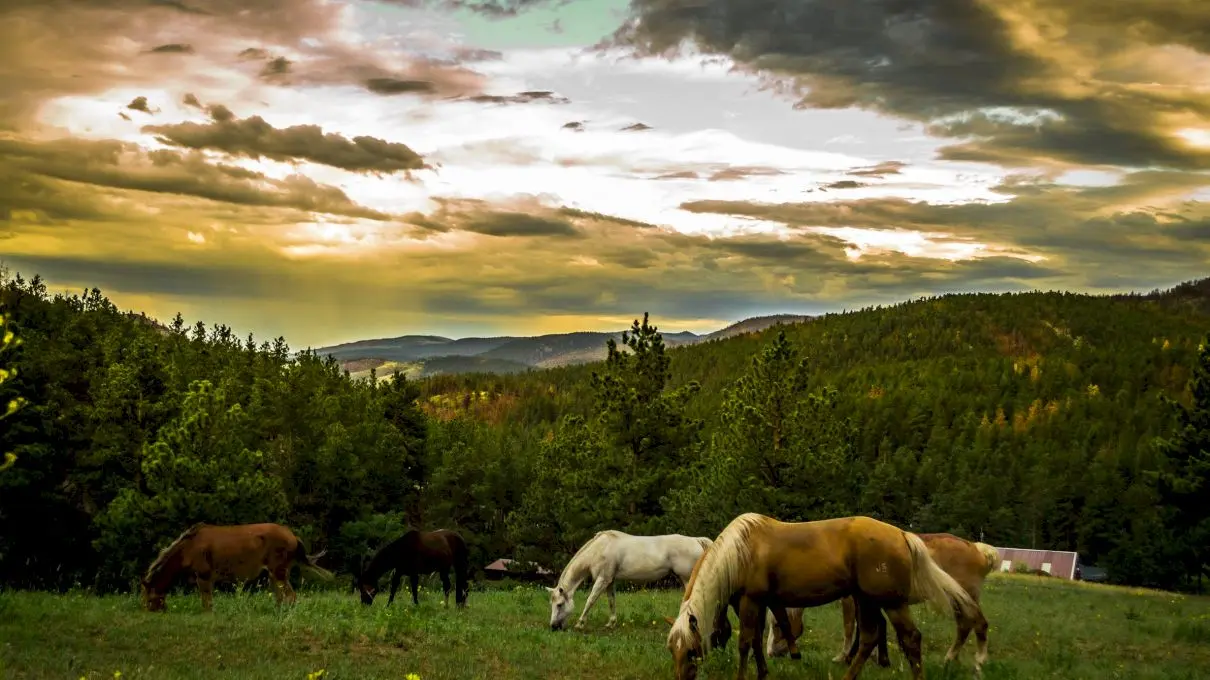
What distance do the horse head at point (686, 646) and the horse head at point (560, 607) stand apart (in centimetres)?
611

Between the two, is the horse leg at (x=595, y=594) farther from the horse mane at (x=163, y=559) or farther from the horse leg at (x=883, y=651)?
the horse mane at (x=163, y=559)

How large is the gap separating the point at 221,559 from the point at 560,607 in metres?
7.28

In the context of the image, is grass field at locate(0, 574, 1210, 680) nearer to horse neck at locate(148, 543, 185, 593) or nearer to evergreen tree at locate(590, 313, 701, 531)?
horse neck at locate(148, 543, 185, 593)

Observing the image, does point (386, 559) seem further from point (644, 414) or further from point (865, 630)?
point (644, 414)

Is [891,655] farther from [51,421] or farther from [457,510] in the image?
[457,510]

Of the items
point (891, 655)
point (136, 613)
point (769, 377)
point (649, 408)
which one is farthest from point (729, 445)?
point (136, 613)

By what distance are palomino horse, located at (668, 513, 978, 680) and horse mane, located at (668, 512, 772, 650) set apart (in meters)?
0.01

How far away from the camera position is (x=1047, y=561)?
297ft

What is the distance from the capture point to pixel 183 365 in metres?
55.8

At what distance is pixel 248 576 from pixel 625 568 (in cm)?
812

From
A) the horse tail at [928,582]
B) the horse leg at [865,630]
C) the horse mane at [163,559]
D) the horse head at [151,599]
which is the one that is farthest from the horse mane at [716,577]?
the horse mane at [163,559]

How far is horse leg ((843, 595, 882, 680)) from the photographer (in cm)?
1107

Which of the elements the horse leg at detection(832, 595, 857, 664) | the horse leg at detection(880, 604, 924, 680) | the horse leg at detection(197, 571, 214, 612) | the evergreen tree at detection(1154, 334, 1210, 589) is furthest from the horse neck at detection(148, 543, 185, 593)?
the evergreen tree at detection(1154, 334, 1210, 589)

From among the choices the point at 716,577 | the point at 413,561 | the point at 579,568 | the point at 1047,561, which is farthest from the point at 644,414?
the point at 1047,561
